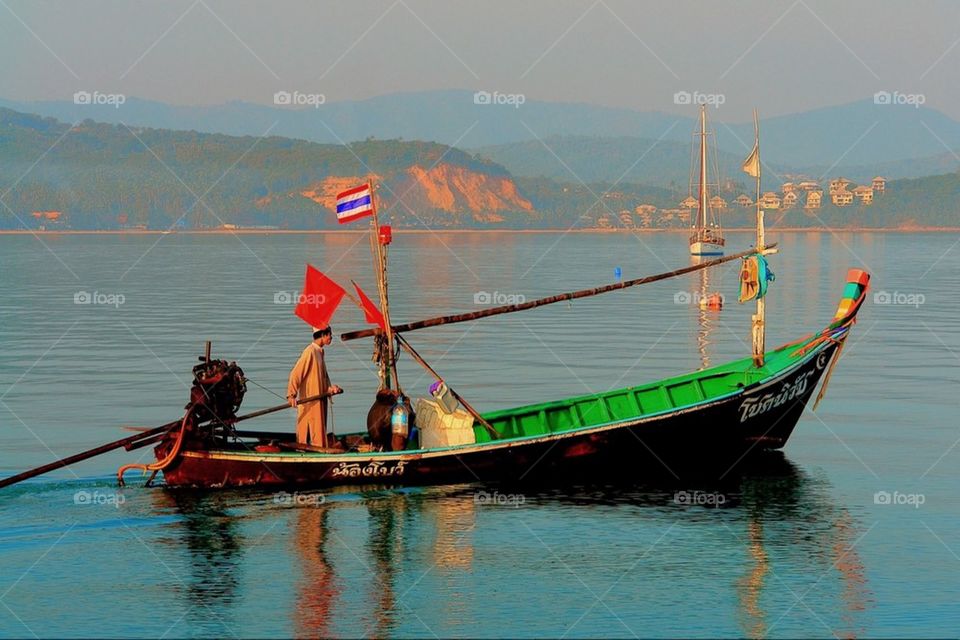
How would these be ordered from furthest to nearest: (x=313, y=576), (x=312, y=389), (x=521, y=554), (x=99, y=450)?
(x=312, y=389) → (x=99, y=450) → (x=521, y=554) → (x=313, y=576)

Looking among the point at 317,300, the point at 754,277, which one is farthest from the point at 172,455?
the point at 754,277

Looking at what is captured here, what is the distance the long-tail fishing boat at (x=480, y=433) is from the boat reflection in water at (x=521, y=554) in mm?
411

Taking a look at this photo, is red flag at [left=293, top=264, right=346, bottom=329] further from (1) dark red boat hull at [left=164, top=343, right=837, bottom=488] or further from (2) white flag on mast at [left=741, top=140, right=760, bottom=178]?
(2) white flag on mast at [left=741, top=140, right=760, bottom=178]

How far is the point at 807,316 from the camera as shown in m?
61.6

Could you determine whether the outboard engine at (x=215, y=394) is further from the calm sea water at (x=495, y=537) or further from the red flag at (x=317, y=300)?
the red flag at (x=317, y=300)

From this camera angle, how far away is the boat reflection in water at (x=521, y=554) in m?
17.8

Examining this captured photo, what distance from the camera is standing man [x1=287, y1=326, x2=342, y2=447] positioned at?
24.1m

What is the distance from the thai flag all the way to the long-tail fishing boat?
107mm

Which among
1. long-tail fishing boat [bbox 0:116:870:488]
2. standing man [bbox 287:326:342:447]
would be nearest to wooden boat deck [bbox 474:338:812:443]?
long-tail fishing boat [bbox 0:116:870:488]

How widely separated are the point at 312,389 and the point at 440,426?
254 centimetres

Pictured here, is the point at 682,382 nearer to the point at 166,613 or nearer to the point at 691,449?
the point at 691,449

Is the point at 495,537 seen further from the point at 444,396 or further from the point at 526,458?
the point at 444,396

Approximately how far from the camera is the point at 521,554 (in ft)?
67.6

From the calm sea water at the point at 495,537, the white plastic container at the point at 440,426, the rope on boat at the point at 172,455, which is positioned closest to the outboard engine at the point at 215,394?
the rope on boat at the point at 172,455
